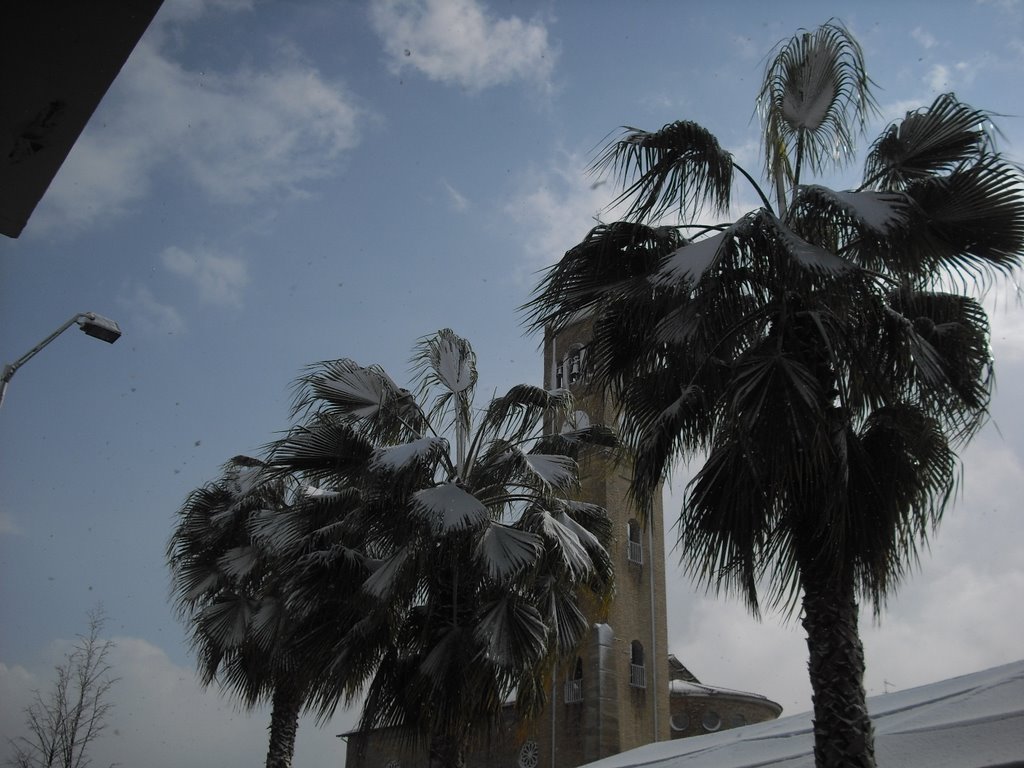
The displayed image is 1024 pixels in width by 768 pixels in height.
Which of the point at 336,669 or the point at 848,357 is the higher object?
the point at 848,357

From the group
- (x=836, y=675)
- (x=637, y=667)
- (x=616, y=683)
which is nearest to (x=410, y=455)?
(x=836, y=675)

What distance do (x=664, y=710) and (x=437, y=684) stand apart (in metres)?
18.5

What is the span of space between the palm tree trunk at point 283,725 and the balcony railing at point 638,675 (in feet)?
44.3

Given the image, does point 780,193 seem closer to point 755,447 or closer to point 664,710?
point 755,447

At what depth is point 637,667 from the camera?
2564 cm

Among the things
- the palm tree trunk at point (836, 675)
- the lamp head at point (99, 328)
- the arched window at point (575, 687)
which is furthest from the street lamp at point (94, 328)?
the arched window at point (575, 687)

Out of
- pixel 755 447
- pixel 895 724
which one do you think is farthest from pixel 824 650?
pixel 895 724

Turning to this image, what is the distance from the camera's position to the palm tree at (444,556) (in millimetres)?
9523

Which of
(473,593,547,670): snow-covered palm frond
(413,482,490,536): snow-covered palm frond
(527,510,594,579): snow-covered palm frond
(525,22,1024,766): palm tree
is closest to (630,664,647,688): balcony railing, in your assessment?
(527,510,594,579): snow-covered palm frond

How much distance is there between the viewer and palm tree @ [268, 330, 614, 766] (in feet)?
31.2

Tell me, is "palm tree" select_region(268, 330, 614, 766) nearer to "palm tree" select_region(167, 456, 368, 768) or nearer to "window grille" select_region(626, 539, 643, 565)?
"palm tree" select_region(167, 456, 368, 768)

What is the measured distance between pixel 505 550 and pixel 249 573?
21.6 ft

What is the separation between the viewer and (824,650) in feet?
20.4

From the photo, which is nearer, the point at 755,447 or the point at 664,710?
the point at 755,447
